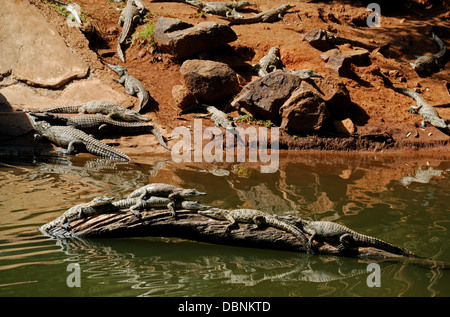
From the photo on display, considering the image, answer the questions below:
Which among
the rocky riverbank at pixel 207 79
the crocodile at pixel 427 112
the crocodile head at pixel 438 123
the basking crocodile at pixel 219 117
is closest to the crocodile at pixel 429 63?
the rocky riverbank at pixel 207 79

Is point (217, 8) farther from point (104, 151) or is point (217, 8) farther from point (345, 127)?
point (104, 151)

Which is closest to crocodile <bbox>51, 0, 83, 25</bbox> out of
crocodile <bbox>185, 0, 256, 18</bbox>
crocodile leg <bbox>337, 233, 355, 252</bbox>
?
crocodile <bbox>185, 0, 256, 18</bbox>

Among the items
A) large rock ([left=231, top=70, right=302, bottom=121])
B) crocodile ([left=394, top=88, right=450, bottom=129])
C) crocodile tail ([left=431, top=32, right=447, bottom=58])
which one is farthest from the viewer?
crocodile tail ([left=431, top=32, right=447, bottom=58])

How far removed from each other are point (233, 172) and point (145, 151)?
8.55ft

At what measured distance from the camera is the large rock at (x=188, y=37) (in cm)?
1247

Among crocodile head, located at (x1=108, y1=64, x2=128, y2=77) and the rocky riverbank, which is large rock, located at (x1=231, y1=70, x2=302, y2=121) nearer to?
the rocky riverbank

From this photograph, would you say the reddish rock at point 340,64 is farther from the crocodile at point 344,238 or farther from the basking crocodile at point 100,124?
the crocodile at point 344,238

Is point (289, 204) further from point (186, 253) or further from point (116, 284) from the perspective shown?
point (116, 284)

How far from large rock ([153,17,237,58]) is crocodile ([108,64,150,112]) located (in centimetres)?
154

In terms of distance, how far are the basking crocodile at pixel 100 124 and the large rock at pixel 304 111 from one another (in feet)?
10.9

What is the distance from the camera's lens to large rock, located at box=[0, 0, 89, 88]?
11.5 metres

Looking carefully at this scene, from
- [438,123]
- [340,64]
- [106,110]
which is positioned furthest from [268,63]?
[106,110]

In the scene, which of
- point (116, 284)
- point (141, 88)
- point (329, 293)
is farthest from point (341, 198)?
point (141, 88)

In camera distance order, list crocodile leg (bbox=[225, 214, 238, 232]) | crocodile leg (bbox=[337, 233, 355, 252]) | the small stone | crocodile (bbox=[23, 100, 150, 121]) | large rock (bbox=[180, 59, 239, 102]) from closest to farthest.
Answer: crocodile leg (bbox=[337, 233, 355, 252]), crocodile leg (bbox=[225, 214, 238, 232]), crocodile (bbox=[23, 100, 150, 121]), the small stone, large rock (bbox=[180, 59, 239, 102])
